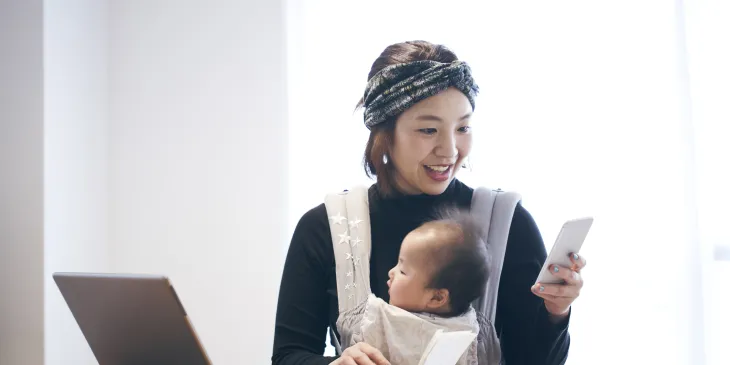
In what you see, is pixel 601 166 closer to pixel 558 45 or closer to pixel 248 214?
pixel 558 45

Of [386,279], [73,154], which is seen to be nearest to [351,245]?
[386,279]

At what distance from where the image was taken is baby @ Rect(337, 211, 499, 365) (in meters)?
1.26

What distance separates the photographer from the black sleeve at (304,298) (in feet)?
4.74

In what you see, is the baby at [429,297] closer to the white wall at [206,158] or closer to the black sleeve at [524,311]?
the black sleeve at [524,311]

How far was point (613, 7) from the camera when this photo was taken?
271cm

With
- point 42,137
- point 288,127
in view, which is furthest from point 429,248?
point 42,137

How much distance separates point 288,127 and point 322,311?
1.36 meters

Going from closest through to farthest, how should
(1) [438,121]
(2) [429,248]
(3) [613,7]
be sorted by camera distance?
1. (2) [429,248]
2. (1) [438,121]
3. (3) [613,7]

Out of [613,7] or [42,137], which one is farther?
[613,7]

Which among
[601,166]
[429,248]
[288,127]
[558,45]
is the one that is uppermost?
[558,45]

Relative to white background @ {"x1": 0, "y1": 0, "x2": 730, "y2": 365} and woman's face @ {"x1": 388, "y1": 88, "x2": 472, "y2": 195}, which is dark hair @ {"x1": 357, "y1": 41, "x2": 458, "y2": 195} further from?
white background @ {"x1": 0, "y1": 0, "x2": 730, "y2": 365}

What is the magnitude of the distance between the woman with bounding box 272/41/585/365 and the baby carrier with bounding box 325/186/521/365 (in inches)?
1.5

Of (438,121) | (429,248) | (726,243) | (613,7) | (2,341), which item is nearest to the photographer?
(429,248)

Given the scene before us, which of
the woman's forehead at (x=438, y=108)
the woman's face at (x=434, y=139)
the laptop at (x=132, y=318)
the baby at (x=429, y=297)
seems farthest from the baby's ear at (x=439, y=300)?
the laptop at (x=132, y=318)
